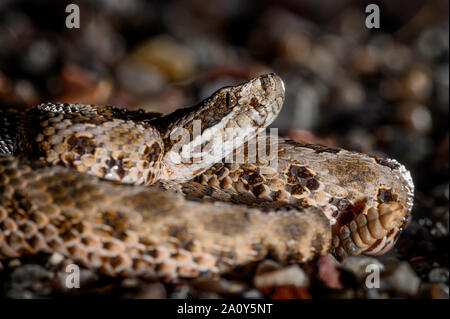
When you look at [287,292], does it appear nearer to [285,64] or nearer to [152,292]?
[152,292]

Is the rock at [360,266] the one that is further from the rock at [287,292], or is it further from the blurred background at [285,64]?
the blurred background at [285,64]

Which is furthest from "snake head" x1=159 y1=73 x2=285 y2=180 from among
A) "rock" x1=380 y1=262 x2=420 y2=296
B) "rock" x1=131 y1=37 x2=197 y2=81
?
"rock" x1=131 y1=37 x2=197 y2=81

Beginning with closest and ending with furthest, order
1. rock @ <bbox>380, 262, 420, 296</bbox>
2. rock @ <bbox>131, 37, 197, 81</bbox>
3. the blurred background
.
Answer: rock @ <bbox>380, 262, 420, 296</bbox>
the blurred background
rock @ <bbox>131, 37, 197, 81</bbox>

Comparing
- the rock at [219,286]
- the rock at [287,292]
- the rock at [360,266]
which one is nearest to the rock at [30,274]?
the rock at [219,286]

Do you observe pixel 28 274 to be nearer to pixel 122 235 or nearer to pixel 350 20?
pixel 122 235

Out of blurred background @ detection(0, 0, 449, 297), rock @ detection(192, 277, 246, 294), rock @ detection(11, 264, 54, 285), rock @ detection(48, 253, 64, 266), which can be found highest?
blurred background @ detection(0, 0, 449, 297)

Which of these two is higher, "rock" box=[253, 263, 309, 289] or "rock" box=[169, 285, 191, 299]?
"rock" box=[253, 263, 309, 289]

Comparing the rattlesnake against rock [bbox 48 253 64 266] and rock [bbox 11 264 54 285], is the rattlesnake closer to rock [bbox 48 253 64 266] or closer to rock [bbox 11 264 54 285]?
rock [bbox 48 253 64 266]
